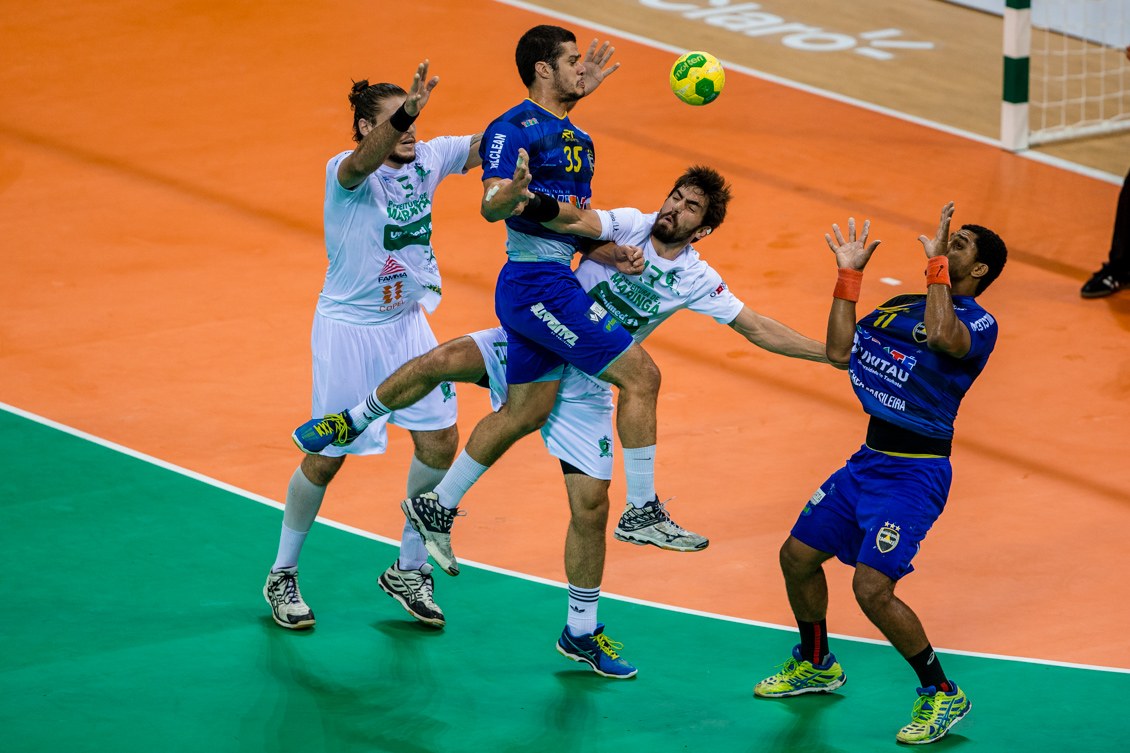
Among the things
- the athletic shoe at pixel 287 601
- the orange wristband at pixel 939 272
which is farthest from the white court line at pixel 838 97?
the athletic shoe at pixel 287 601

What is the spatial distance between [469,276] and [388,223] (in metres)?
5.40

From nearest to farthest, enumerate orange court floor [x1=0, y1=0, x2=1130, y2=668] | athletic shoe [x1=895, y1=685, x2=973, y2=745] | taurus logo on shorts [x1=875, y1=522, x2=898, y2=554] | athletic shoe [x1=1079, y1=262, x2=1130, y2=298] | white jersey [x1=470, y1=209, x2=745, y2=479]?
Result: taurus logo on shorts [x1=875, y1=522, x2=898, y2=554] → athletic shoe [x1=895, y1=685, x2=973, y2=745] → white jersey [x1=470, y1=209, x2=745, y2=479] → orange court floor [x1=0, y1=0, x2=1130, y2=668] → athletic shoe [x1=1079, y1=262, x2=1130, y2=298]

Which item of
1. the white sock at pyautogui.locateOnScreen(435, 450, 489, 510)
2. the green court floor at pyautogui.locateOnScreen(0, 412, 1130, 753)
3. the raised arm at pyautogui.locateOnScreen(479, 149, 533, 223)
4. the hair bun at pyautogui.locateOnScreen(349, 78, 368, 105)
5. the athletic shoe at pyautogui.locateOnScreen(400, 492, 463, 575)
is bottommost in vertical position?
the green court floor at pyautogui.locateOnScreen(0, 412, 1130, 753)

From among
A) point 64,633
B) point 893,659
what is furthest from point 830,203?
point 64,633

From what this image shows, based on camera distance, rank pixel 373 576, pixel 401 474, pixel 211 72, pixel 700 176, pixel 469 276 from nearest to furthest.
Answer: pixel 700 176 < pixel 373 576 < pixel 401 474 < pixel 469 276 < pixel 211 72

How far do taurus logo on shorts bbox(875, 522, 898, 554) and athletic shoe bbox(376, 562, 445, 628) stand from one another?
8.42ft

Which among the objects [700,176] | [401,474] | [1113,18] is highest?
[700,176]

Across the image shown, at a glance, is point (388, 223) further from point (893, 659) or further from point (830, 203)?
point (830, 203)

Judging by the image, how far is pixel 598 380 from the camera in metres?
8.97

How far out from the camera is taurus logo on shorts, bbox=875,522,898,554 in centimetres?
829

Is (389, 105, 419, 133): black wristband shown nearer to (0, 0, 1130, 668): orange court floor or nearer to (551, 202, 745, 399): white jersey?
(551, 202, 745, 399): white jersey

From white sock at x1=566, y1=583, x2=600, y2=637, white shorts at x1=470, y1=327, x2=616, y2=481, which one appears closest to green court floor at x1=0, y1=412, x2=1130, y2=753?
white sock at x1=566, y1=583, x2=600, y2=637

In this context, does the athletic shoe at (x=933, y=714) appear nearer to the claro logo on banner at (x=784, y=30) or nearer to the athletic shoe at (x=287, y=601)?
the athletic shoe at (x=287, y=601)

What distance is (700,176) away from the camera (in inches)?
345
